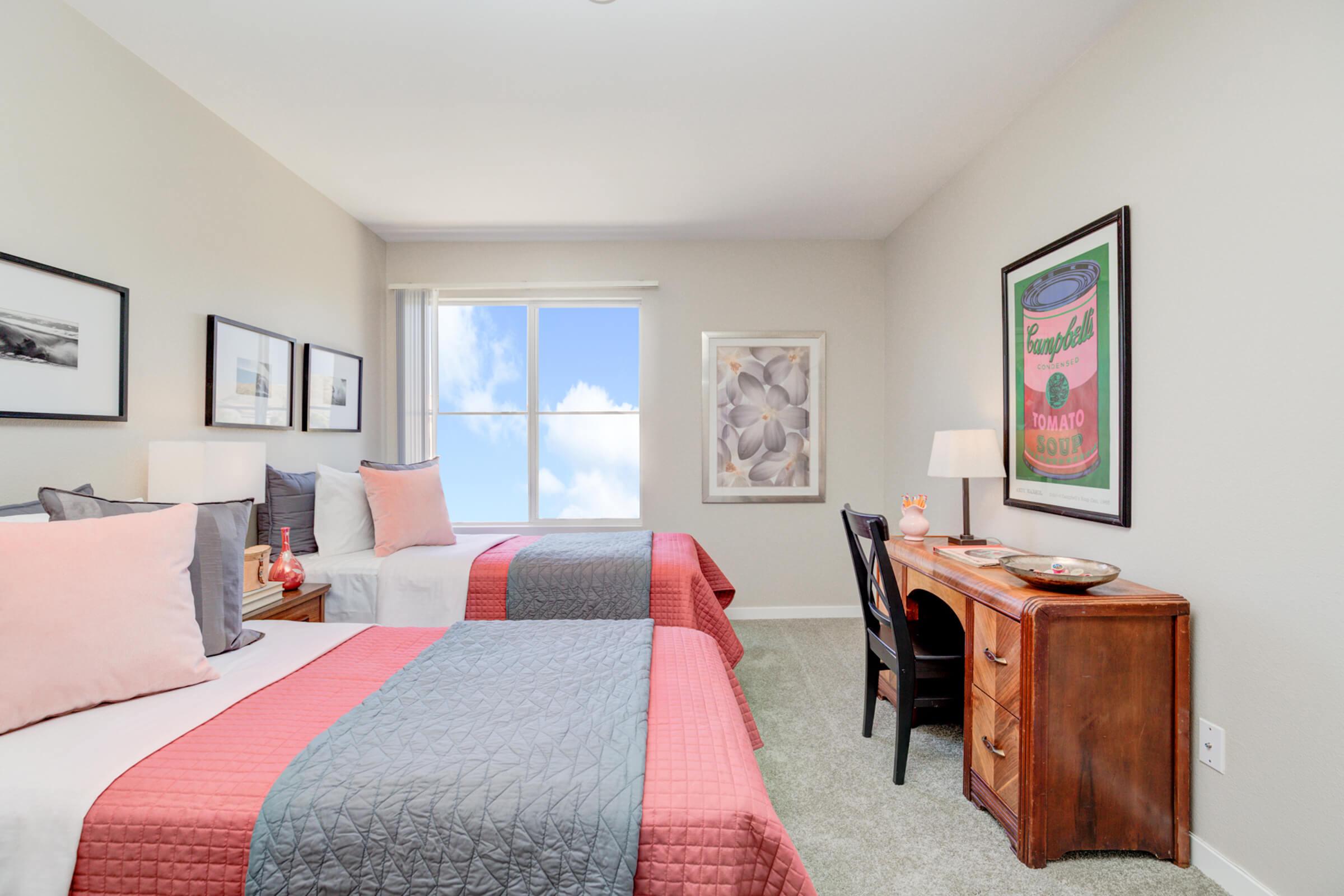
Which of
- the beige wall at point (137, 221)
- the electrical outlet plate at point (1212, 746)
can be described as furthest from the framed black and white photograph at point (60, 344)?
the electrical outlet plate at point (1212, 746)

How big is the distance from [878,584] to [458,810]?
172 centimetres

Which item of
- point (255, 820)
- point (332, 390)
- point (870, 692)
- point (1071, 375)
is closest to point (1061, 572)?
point (1071, 375)

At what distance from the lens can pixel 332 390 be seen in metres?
3.65

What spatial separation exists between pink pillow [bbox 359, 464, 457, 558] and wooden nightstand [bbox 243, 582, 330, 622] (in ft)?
1.19

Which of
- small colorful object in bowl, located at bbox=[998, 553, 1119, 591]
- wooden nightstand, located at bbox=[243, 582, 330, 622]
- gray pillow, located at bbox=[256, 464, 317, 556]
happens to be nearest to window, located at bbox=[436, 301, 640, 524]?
gray pillow, located at bbox=[256, 464, 317, 556]

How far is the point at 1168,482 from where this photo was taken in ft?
6.22

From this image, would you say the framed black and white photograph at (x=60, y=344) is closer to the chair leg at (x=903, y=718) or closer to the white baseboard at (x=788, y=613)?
the chair leg at (x=903, y=718)

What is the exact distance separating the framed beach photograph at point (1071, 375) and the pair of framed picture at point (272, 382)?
11.5ft

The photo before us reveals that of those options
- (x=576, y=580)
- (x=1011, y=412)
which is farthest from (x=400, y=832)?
(x=1011, y=412)

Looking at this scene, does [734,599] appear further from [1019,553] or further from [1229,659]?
[1229,659]

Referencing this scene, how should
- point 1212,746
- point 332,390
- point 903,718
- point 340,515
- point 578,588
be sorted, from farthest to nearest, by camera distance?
point 332,390
point 340,515
point 578,588
point 903,718
point 1212,746

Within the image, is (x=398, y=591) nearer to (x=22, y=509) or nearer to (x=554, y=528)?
(x=22, y=509)

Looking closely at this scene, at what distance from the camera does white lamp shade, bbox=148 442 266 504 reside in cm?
206

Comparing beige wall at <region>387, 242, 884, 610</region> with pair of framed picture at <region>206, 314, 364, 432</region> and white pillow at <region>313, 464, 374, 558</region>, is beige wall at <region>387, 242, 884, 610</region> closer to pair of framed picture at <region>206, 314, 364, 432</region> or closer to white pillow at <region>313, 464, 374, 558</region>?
pair of framed picture at <region>206, 314, 364, 432</region>
